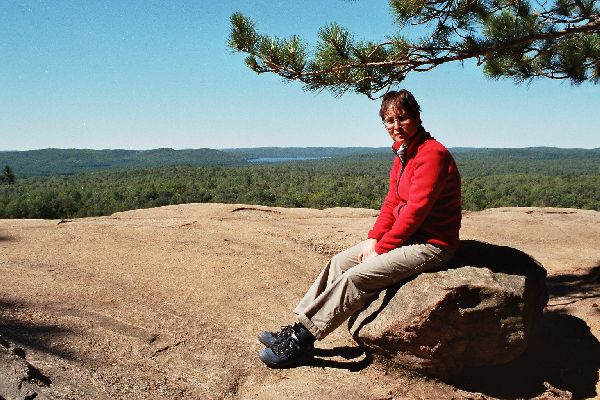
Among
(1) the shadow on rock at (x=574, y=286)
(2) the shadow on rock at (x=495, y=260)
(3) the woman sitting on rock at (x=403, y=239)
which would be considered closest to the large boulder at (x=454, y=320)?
(2) the shadow on rock at (x=495, y=260)

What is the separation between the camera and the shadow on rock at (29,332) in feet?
9.37

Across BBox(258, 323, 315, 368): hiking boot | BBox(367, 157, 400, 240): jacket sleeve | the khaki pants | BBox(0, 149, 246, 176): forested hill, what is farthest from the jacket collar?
BBox(0, 149, 246, 176): forested hill

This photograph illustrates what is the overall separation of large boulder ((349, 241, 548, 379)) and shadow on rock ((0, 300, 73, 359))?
80.5 inches

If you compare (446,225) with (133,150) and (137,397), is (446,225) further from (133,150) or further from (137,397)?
(133,150)

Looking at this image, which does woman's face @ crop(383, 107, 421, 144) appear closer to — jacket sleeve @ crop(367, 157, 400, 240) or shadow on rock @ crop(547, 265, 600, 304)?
jacket sleeve @ crop(367, 157, 400, 240)

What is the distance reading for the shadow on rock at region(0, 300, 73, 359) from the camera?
286cm

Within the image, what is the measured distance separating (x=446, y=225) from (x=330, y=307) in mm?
933

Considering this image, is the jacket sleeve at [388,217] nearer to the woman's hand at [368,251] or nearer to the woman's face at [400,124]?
the woman's hand at [368,251]

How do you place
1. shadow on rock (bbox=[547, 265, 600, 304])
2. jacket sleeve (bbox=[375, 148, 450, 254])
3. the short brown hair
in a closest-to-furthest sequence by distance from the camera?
jacket sleeve (bbox=[375, 148, 450, 254])
the short brown hair
shadow on rock (bbox=[547, 265, 600, 304])

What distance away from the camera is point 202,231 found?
6473mm

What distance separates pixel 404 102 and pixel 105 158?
Result: 163 metres

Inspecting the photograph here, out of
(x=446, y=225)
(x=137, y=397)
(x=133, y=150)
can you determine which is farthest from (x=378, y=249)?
(x=133, y=150)

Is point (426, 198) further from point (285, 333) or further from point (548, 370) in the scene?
point (548, 370)

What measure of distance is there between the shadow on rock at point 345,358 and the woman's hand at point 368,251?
74cm
